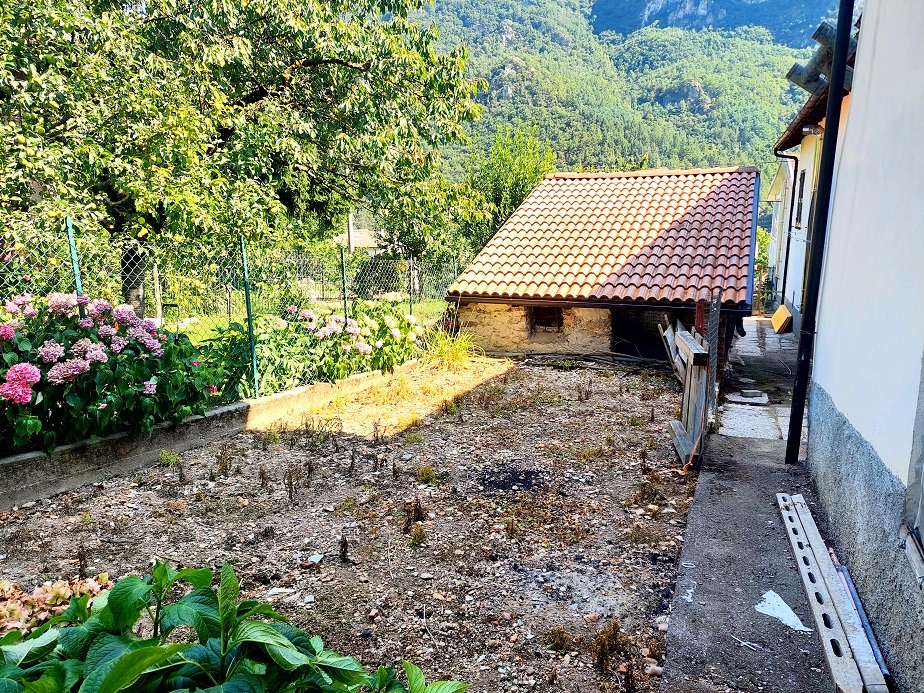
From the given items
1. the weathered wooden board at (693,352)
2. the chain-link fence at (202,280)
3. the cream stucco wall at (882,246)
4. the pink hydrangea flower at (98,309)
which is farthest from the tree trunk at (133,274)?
the cream stucco wall at (882,246)

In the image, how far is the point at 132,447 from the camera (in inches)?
220

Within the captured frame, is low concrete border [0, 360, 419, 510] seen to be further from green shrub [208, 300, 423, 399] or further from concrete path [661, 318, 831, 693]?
concrete path [661, 318, 831, 693]

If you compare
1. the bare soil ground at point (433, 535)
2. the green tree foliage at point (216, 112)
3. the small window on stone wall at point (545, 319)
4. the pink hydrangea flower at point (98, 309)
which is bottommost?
the bare soil ground at point (433, 535)

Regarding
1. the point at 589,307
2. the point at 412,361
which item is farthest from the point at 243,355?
the point at 589,307

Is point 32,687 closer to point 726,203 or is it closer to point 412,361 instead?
point 412,361

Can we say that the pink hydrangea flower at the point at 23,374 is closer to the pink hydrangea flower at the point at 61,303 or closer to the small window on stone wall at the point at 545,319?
the pink hydrangea flower at the point at 61,303

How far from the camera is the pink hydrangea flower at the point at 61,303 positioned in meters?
5.21

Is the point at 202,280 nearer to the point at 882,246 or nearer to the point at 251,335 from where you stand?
the point at 251,335

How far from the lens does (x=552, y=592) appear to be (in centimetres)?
380

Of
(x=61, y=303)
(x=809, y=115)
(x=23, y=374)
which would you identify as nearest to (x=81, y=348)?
(x=23, y=374)

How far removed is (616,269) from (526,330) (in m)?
2.04

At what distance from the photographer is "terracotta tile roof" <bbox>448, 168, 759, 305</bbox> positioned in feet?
34.0

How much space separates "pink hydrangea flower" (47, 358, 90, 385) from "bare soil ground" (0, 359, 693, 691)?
3.42 ft

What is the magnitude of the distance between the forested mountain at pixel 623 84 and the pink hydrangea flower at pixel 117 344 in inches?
1608
